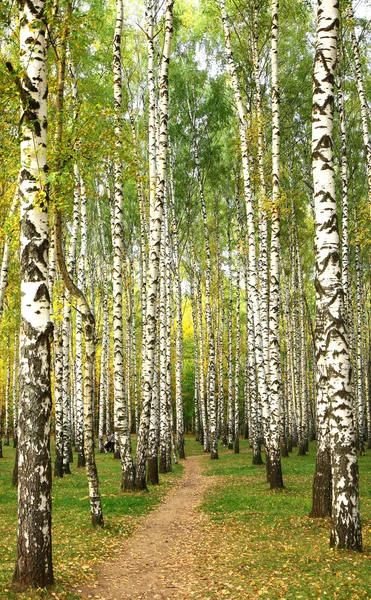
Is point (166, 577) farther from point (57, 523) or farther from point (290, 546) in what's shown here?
point (57, 523)

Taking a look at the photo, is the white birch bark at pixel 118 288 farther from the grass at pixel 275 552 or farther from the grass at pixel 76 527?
the grass at pixel 275 552

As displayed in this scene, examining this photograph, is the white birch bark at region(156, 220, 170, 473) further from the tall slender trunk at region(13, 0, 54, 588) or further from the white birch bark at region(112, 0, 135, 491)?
the tall slender trunk at region(13, 0, 54, 588)

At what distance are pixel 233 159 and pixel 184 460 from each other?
1611 cm

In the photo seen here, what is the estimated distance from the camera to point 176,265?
2478 cm

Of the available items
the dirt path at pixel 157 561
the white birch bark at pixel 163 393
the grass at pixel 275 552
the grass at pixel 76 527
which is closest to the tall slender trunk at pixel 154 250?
the grass at pixel 76 527

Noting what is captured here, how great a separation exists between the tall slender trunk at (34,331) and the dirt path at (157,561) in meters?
0.99

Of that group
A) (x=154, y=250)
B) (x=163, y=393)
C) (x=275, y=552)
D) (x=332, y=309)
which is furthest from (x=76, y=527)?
(x=163, y=393)

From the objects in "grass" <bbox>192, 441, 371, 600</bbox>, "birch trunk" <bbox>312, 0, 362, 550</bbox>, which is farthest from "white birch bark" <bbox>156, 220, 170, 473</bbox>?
"birch trunk" <bbox>312, 0, 362, 550</bbox>

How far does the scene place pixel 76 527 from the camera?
30.2 feet

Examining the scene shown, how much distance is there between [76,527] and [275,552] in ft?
12.7

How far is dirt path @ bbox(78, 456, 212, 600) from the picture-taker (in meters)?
6.21

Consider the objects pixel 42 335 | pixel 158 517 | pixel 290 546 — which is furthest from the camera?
pixel 158 517

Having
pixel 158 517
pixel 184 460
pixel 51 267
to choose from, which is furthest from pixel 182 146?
pixel 158 517

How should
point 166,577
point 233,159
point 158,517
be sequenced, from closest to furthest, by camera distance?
1. point 166,577
2. point 158,517
3. point 233,159
